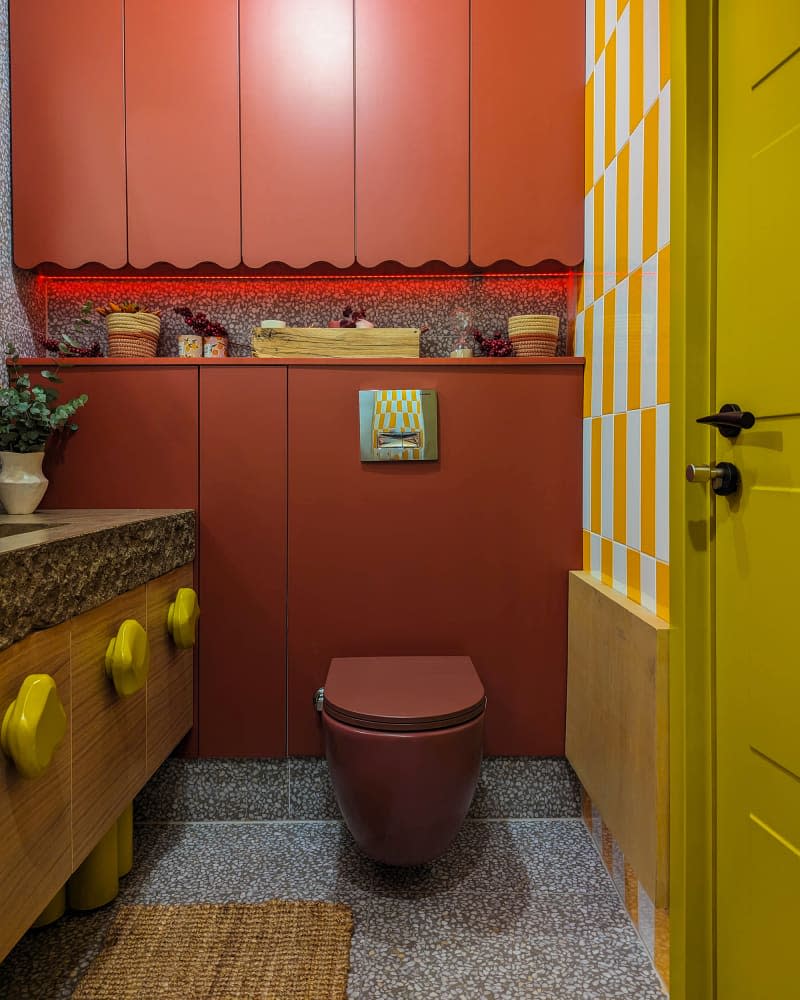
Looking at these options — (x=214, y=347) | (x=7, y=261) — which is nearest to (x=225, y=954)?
(x=214, y=347)

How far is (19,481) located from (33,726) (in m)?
0.95

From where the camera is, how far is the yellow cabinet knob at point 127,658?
124cm

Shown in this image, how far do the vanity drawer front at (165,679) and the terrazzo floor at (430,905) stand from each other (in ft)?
1.03

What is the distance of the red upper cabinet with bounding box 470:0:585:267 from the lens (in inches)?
72.2

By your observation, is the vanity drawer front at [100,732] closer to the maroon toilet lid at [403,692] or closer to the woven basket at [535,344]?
the maroon toilet lid at [403,692]

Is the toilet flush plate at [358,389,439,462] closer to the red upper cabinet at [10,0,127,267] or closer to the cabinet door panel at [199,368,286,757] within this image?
the cabinet door panel at [199,368,286,757]

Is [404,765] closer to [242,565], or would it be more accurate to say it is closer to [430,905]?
[430,905]

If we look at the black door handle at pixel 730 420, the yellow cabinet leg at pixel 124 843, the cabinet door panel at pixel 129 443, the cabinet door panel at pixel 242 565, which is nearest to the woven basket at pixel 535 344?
the cabinet door panel at pixel 242 565

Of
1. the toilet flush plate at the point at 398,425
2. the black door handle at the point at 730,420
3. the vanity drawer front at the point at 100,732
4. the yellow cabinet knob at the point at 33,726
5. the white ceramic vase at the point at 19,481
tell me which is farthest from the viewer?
the toilet flush plate at the point at 398,425

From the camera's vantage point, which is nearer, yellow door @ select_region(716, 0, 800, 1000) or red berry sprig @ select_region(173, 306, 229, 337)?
yellow door @ select_region(716, 0, 800, 1000)

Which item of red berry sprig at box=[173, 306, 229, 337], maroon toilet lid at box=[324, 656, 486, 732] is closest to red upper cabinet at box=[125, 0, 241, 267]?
red berry sprig at box=[173, 306, 229, 337]

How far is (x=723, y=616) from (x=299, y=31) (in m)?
1.97

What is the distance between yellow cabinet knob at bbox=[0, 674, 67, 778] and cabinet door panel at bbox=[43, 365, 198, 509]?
3.12 feet

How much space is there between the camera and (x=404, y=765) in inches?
52.9
